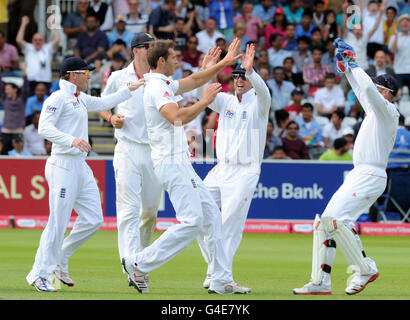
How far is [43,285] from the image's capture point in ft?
28.8

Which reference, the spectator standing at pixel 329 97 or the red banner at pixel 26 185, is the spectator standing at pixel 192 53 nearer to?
the spectator standing at pixel 329 97

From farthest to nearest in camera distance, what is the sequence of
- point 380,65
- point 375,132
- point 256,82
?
point 380,65, point 256,82, point 375,132

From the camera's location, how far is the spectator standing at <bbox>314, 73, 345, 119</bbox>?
64.5 feet

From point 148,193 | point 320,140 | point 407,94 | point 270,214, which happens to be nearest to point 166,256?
point 148,193

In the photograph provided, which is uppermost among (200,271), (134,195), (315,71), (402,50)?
(402,50)

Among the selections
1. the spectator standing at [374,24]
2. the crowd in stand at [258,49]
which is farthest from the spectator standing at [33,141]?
the spectator standing at [374,24]

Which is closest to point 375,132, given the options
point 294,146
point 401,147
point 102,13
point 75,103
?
point 75,103

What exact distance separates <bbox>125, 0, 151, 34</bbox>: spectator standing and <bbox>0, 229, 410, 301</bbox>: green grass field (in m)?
6.90

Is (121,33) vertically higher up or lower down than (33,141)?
higher up

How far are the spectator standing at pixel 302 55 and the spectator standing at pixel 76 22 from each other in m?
5.23

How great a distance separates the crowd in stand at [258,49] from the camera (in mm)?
18625

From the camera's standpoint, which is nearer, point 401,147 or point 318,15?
point 401,147

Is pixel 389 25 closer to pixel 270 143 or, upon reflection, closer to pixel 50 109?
pixel 270 143

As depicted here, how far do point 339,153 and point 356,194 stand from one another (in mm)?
8123
